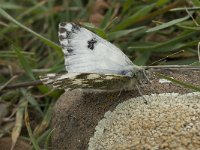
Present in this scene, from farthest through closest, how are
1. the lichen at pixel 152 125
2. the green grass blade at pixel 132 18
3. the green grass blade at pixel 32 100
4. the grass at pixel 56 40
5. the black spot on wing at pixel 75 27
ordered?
the green grass blade at pixel 132 18 < the green grass blade at pixel 32 100 < the grass at pixel 56 40 < the black spot on wing at pixel 75 27 < the lichen at pixel 152 125

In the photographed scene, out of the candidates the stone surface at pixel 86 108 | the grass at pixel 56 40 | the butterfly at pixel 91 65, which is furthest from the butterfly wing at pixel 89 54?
the grass at pixel 56 40

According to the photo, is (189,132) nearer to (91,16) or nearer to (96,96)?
(96,96)

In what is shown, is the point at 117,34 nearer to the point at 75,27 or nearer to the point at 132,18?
the point at 132,18

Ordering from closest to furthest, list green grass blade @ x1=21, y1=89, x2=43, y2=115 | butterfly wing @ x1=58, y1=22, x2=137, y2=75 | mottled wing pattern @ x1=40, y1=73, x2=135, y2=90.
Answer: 1. mottled wing pattern @ x1=40, y1=73, x2=135, y2=90
2. butterfly wing @ x1=58, y1=22, x2=137, y2=75
3. green grass blade @ x1=21, y1=89, x2=43, y2=115

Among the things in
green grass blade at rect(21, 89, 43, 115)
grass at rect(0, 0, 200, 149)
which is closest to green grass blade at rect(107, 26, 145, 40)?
grass at rect(0, 0, 200, 149)

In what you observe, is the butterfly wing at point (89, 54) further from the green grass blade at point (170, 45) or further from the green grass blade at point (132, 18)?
the green grass blade at point (132, 18)

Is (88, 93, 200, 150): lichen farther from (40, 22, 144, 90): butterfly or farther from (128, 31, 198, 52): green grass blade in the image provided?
(128, 31, 198, 52): green grass blade
